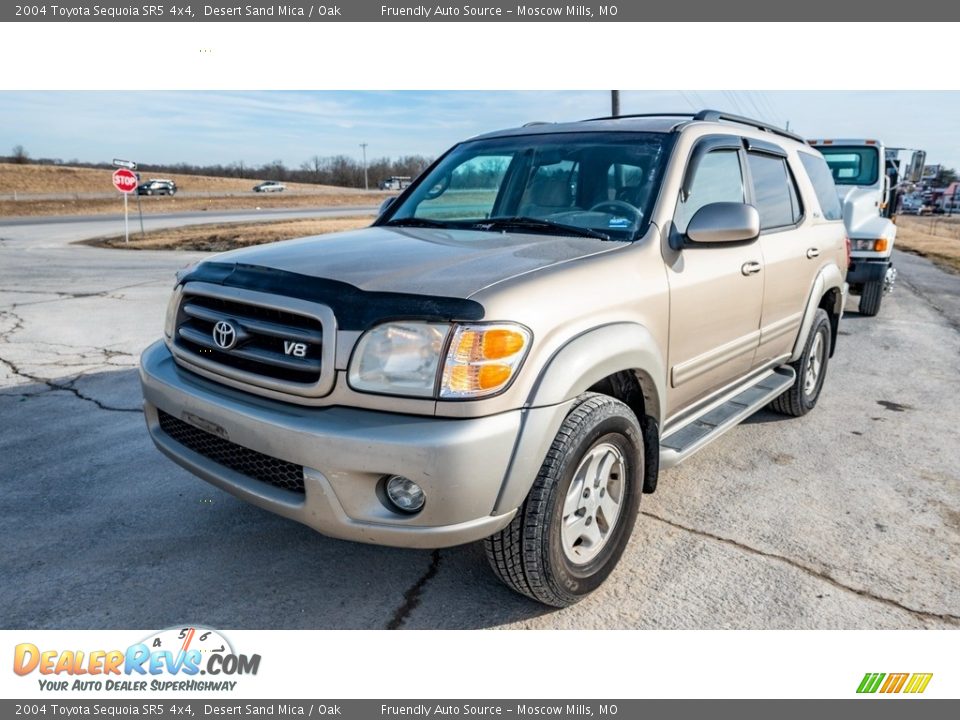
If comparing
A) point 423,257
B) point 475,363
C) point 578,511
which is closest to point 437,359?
point 475,363

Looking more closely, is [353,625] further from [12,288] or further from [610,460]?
[12,288]

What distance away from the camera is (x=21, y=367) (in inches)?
245

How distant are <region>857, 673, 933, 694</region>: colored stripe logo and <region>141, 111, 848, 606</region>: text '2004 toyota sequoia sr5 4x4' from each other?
978 millimetres

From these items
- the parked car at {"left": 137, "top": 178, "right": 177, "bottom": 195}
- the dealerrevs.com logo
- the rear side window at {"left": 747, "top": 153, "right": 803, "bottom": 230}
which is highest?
the parked car at {"left": 137, "top": 178, "right": 177, "bottom": 195}

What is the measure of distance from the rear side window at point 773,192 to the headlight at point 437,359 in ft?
8.22

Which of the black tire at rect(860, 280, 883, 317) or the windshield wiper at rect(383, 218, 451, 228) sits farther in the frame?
the black tire at rect(860, 280, 883, 317)

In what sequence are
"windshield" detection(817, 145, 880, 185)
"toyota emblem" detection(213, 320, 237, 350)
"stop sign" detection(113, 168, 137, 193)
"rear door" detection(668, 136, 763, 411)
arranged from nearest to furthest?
"toyota emblem" detection(213, 320, 237, 350) → "rear door" detection(668, 136, 763, 411) → "windshield" detection(817, 145, 880, 185) → "stop sign" detection(113, 168, 137, 193)

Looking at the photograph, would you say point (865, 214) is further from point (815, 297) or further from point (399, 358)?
point (399, 358)

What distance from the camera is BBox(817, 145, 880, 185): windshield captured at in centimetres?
1053

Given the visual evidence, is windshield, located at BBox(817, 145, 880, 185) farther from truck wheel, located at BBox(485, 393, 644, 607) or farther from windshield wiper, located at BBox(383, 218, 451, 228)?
truck wheel, located at BBox(485, 393, 644, 607)

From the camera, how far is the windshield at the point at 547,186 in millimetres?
3320

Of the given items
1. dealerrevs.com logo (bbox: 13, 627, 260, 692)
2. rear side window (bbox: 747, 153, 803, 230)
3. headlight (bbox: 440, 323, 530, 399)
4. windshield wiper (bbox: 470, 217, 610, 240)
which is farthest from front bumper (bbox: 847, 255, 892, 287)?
dealerrevs.com logo (bbox: 13, 627, 260, 692)

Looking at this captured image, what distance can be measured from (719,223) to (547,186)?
0.96 m

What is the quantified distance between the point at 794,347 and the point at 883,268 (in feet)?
17.4
